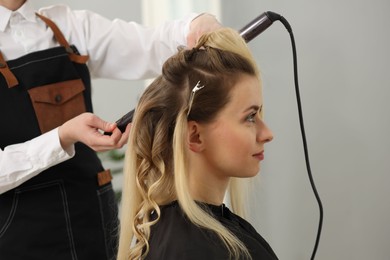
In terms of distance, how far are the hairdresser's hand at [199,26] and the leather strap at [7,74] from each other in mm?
420

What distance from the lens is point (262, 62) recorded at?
5.42 ft

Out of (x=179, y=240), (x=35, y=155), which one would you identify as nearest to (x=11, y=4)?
(x=35, y=155)

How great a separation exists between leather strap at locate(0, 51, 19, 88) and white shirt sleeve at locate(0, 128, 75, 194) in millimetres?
152

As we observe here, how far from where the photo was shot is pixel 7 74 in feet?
4.26

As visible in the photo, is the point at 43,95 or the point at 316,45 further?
the point at 316,45

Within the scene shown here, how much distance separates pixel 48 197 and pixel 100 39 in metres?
0.43

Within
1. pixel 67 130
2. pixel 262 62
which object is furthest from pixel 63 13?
pixel 262 62

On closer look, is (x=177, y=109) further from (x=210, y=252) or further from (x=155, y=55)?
(x=155, y=55)

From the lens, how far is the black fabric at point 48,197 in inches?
51.5

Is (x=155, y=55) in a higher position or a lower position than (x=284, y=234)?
higher

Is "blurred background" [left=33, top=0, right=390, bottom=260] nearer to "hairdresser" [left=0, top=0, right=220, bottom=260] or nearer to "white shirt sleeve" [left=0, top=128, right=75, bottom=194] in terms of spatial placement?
"hairdresser" [left=0, top=0, right=220, bottom=260]

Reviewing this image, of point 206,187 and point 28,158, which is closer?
point 206,187

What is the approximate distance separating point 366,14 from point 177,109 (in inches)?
22.5

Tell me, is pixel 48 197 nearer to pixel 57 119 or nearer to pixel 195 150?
pixel 57 119
